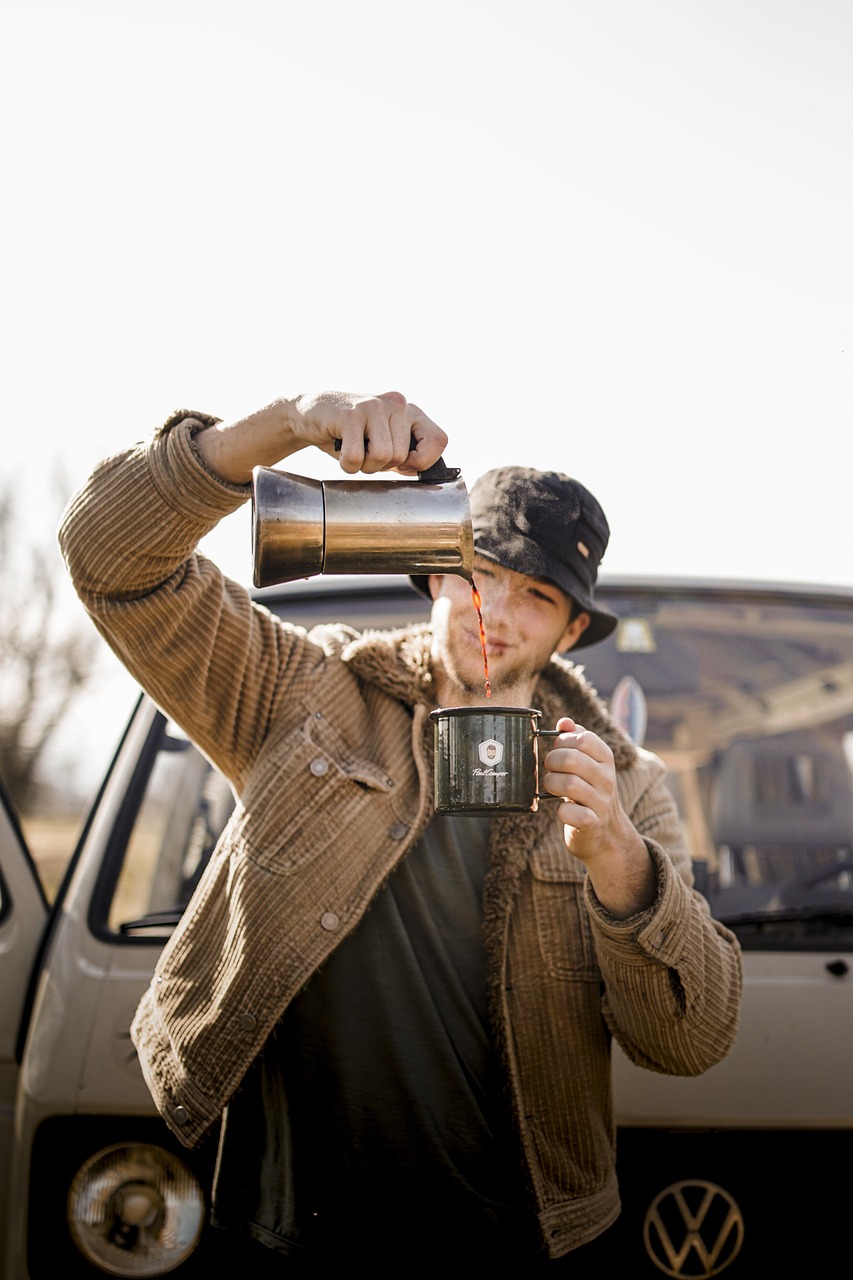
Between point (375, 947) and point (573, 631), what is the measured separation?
85cm

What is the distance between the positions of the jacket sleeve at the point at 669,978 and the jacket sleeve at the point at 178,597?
733 millimetres

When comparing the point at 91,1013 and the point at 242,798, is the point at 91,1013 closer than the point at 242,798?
No

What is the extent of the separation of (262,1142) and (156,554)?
1.08 m

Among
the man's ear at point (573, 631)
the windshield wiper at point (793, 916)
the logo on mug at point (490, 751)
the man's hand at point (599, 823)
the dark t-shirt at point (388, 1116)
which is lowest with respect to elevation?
the dark t-shirt at point (388, 1116)

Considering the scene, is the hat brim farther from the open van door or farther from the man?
the open van door

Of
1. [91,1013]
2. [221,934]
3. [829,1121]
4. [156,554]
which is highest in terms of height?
[156,554]

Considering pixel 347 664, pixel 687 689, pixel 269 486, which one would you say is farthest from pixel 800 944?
pixel 269 486

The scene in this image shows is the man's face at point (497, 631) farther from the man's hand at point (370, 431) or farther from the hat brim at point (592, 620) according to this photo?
the man's hand at point (370, 431)

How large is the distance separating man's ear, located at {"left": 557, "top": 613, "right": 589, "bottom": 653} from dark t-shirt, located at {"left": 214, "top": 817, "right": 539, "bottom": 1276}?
2.23ft

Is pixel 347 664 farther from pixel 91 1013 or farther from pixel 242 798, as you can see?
pixel 91 1013

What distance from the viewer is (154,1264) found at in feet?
7.82

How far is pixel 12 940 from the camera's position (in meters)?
2.81

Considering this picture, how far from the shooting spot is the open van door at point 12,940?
2.64m

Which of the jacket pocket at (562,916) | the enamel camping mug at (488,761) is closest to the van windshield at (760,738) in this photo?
the jacket pocket at (562,916)
